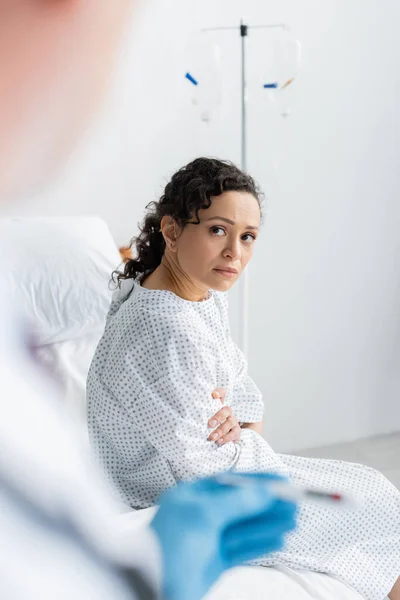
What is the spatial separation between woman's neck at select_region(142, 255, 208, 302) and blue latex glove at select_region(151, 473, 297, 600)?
2.49ft

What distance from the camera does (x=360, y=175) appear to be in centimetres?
255

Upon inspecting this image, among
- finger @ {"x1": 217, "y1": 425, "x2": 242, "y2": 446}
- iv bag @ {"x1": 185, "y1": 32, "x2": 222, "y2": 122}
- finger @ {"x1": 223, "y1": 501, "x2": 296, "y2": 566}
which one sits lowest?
finger @ {"x1": 217, "y1": 425, "x2": 242, "y2": 446}

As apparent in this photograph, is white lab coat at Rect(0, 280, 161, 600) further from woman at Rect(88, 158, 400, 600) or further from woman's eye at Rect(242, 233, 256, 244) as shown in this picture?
woman's eye at Rect(242, 233, 256, 244)

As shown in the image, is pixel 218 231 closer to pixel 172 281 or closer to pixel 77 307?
pixel 172 281

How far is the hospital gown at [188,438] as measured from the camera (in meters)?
1.02

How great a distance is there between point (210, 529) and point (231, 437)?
0.76 metres

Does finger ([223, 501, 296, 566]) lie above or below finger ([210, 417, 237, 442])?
above

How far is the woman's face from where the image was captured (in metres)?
1.06

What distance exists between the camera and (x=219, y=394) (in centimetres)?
110

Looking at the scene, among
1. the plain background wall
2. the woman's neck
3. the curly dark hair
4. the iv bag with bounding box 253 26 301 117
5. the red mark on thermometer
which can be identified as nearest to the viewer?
the red mark on thermometer

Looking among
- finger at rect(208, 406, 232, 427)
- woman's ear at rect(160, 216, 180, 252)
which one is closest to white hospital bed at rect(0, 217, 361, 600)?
woman's ear at rect(160, 216, 180, 252)

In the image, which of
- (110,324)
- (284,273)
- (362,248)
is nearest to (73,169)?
(110,324)

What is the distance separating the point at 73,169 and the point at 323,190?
226 centimetres

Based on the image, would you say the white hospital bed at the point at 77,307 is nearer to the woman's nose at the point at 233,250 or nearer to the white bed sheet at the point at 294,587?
the white bed sheet at the point at 294,587
